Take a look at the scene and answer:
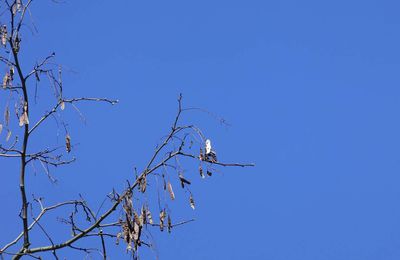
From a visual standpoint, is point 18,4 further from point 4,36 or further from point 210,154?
point 210,154

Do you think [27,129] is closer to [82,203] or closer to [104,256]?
[82,203]

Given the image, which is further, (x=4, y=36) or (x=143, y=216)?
(x=4, y=36)

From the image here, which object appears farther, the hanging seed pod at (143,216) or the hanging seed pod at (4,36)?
the hanging seed pod at (4,36)

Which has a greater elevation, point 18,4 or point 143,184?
point 18,4

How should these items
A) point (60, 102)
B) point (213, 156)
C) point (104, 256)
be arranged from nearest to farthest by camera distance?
1. point (213, 156)
2. point (104, 256)
3. point (60, 102)

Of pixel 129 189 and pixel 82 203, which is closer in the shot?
pixel 129 189

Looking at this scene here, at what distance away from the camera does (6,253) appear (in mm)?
3422

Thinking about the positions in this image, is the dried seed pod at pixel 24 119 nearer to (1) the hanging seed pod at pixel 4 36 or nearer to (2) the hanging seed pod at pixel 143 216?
(1) the hanging seed pod at pixel 4 36

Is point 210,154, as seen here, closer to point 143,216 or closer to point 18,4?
point 143,216

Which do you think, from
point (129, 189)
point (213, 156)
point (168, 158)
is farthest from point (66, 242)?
point (213, 156)

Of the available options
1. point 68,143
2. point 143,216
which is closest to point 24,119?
point 68,143

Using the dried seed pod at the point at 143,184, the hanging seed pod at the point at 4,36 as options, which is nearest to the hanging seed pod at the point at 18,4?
the hanging seed pod at the point at 4,36

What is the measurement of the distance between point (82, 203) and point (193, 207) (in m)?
0.68

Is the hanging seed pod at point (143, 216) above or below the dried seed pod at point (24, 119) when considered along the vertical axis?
below
